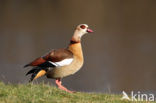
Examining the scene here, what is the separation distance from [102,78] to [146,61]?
13.4 ft

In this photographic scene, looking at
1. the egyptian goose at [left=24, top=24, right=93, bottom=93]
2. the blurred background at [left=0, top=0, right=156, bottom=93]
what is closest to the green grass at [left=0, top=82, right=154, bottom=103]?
the egyptian goose at [left=24, top=24, right=93, bottom=93]

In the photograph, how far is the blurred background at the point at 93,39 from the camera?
16891 mm

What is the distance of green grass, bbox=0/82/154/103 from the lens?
763 centimetres

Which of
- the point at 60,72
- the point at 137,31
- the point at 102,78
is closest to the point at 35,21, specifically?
the point at 137,31

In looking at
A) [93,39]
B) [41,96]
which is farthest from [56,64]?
[93,39]

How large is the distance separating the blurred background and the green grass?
2081mm

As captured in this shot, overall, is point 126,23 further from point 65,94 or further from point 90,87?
point 65,94

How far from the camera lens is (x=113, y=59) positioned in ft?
69.2

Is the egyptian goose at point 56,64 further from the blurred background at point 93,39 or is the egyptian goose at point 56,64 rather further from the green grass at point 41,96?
the blurred background at point 93,39

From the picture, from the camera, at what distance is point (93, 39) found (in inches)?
1050

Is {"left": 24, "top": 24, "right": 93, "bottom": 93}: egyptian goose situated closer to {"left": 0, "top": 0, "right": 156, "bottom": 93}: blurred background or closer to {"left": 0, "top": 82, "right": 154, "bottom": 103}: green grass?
{"left": 0, "top": 82, "right": 154, "bottom": 103}: green grass

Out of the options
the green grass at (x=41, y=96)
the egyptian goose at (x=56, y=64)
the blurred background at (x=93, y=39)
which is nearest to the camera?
the green grass at (x=41, y=96)

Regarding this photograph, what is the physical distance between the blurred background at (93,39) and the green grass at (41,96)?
6.83ft

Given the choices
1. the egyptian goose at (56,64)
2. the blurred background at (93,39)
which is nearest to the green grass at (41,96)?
the egyptian goose at (56,64)
